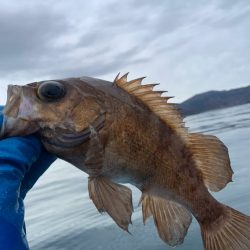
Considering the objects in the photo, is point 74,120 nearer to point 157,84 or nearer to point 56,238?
point 157,84

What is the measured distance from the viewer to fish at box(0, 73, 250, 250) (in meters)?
2.88

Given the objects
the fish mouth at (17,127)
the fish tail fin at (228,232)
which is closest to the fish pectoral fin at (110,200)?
the fish mouth at (17,127)

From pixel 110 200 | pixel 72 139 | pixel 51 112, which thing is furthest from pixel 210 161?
pixel 51 112

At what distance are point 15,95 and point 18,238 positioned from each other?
3.08ft

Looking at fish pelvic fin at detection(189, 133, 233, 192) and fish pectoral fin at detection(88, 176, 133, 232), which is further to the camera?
fish pelvic fin at detection(189, 133, 233, 192)

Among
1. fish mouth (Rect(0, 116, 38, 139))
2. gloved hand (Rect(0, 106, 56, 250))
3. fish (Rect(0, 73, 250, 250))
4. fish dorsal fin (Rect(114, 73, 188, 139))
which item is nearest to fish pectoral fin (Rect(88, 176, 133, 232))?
fish (Rect(0, 73, 250, 250))

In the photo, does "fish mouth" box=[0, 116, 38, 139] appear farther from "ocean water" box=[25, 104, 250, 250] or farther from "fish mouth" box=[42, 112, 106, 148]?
"ocean water" box=[25, 104, 250, 250]

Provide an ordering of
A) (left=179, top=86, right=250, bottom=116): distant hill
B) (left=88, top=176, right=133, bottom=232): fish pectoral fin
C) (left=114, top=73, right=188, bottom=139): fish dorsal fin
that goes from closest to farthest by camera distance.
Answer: (left=88, top=176, right=133, bottom=232): fish pectoral fin → (left=114, top=73, right=188, bottom=139): fish dorsal fin → (left=179, top=86, right=250, bottom=116): distant hill

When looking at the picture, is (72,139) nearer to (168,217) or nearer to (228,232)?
(168,217)

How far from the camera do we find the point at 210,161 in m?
3.44

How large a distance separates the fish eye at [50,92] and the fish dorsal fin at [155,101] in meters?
0.48

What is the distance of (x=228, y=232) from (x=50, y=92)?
1.85 meters

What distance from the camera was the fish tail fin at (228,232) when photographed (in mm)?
3355

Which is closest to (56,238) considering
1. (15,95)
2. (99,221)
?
(99,221)
